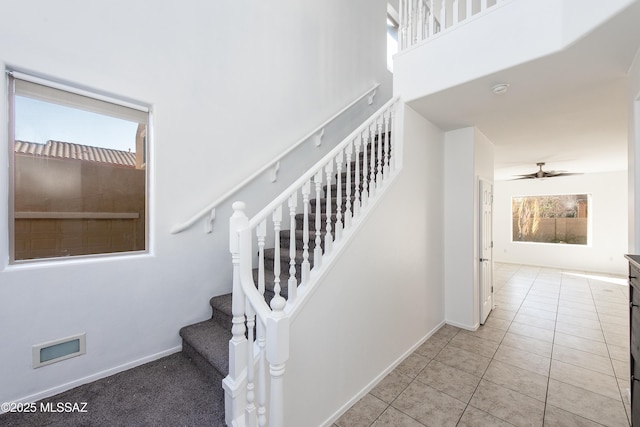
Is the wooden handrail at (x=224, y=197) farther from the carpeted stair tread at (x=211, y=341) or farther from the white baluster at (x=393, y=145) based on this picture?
the white baluster at (x=393, y=145)

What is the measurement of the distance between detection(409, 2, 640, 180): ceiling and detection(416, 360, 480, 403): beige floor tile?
2.56 meters

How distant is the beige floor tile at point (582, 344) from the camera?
2.77 meters

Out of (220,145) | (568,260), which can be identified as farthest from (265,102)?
(568,260)

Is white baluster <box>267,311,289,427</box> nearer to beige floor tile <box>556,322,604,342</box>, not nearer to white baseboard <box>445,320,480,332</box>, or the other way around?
white baseboard <box>445,320,480,332</box>

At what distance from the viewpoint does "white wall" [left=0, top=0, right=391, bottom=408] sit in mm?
1652

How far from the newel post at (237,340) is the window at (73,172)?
123cm

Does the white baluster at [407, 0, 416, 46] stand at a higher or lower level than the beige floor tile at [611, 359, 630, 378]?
higher

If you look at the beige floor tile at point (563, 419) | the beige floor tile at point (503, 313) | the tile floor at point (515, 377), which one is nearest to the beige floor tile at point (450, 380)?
the tile floor at point (515, 377)

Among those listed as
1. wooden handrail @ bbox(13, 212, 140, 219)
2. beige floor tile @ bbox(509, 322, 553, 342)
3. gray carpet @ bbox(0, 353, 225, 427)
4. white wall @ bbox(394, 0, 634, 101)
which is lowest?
beige floor tile @ bbox(509, 322, 553, 342)

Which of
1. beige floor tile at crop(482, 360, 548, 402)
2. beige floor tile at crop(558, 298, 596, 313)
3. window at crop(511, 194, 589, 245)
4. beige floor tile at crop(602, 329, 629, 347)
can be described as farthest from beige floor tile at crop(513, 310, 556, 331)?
window at crop(511, 194, 589, 245)

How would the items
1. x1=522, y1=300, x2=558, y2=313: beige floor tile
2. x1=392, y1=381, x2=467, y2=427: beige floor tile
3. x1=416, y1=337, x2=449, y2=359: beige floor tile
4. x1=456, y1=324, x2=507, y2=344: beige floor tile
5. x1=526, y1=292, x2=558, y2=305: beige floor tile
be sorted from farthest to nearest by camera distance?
1. x1=526, y1=292, x2=558, y2=305: beige floor tile
2. x1=522, y1=300, x2=558, y2=313: beige floor tile
3. x1=456, y1=324, x2=507, y2=344: beige floor tile
4. x1=416, y1=337, x2=449, y2=359: beige floor tile
5. x1=392, y1=381, x2=467, y2=427: beige floor tile

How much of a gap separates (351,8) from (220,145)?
3.14 meters

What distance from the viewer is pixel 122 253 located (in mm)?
2049

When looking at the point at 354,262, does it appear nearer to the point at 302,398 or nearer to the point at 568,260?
the point at 302,398
